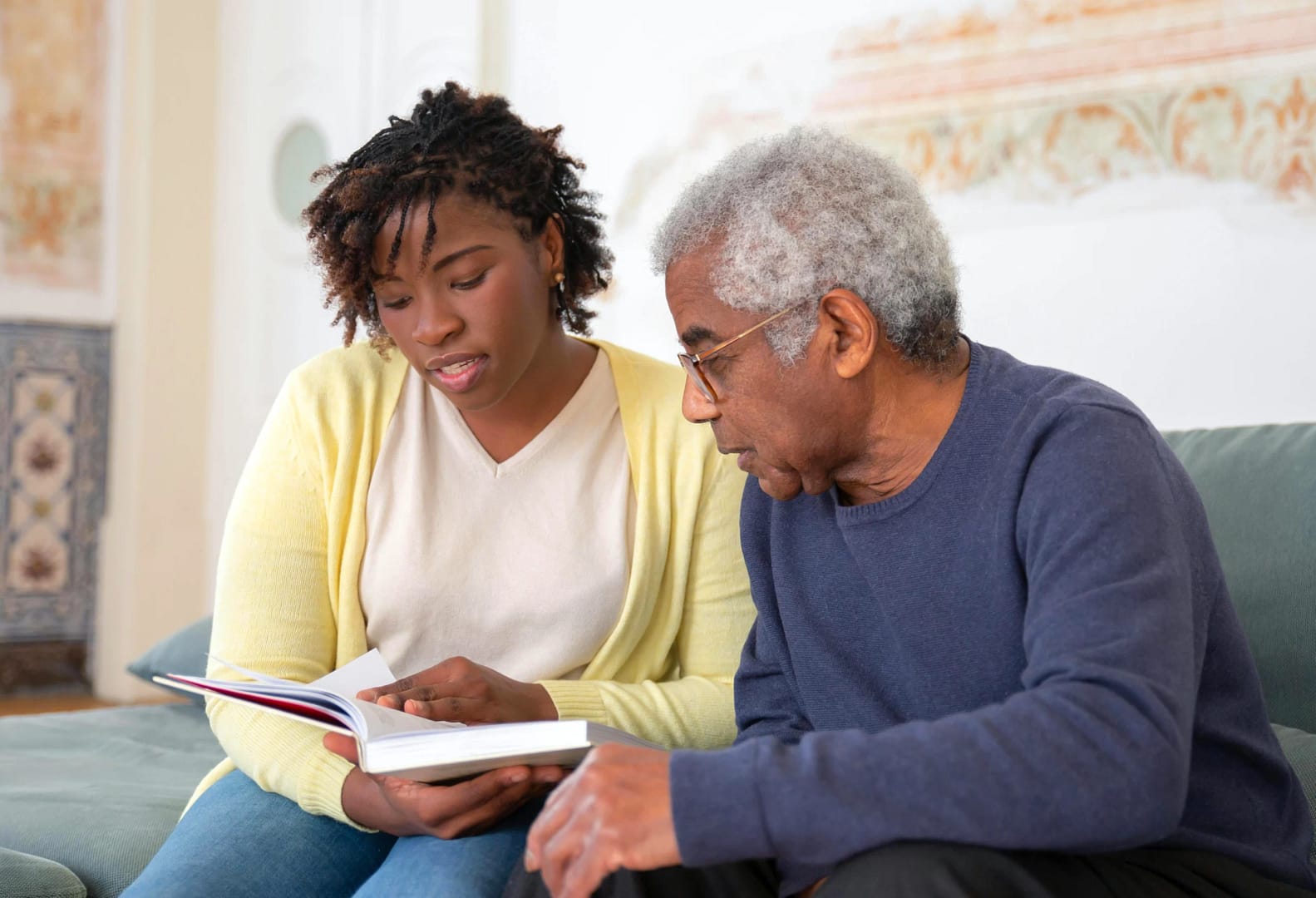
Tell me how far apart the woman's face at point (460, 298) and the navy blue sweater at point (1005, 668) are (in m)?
0.37

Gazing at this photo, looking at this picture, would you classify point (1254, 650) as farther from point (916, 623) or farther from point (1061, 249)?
point (1061, 249)

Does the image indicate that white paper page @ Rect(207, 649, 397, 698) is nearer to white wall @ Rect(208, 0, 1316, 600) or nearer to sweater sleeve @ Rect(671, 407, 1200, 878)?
sweater sleeve @ Rect(671, 407, 1200, 878)

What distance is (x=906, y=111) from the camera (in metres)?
2.87

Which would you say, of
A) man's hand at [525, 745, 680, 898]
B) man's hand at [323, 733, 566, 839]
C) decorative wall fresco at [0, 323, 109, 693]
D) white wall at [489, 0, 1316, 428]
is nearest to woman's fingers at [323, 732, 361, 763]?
man's hand at [323, 733, 566, 839]

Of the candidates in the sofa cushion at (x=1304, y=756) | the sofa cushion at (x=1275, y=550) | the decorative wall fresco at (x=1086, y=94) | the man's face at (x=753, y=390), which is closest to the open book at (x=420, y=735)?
the man's face at (x=753, y=390)

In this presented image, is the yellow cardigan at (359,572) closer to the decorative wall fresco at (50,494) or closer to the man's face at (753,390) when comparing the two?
the man's face at (753,390)

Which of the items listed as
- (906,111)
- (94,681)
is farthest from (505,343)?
(94,681)

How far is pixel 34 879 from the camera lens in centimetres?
169

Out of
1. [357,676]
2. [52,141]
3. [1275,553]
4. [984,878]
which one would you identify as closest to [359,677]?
[357,676]

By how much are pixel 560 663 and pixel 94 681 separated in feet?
11.3

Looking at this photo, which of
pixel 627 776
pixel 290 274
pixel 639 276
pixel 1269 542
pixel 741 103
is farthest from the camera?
pixel 290 274

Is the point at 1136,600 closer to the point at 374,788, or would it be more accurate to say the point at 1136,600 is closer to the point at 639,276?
the point at 374,788

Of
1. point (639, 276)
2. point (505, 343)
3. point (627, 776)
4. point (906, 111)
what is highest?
point (906, 111)

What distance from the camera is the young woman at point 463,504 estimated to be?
5.33 feet
